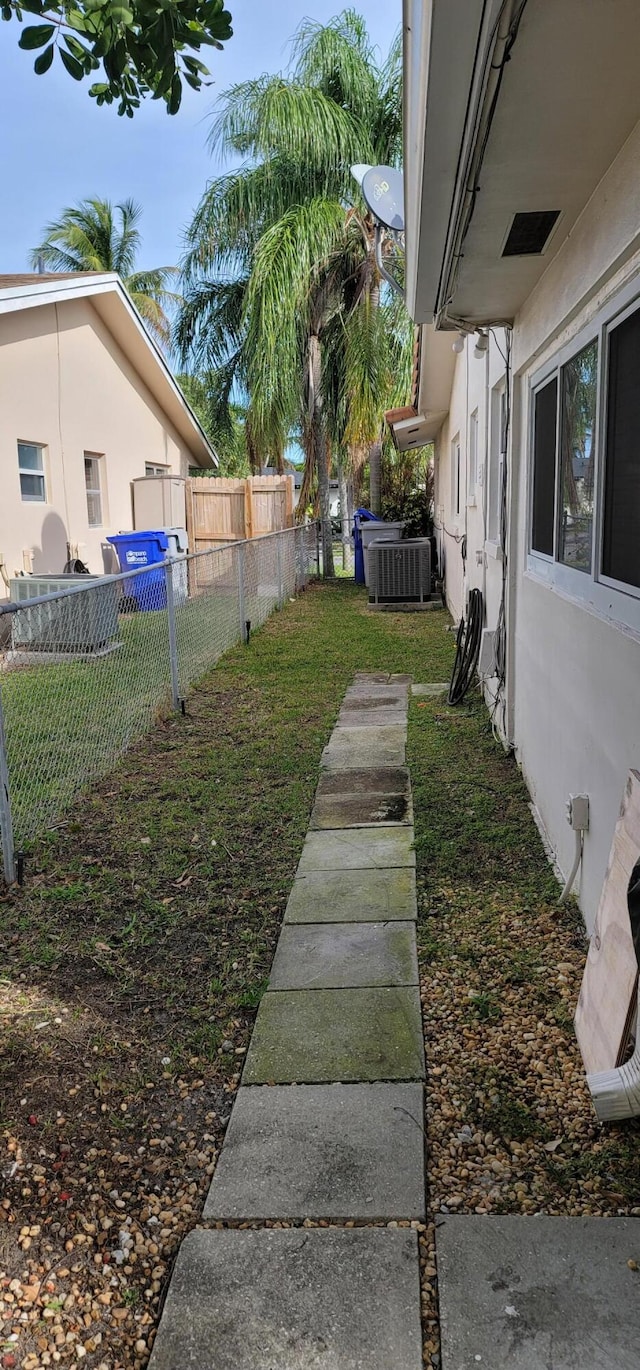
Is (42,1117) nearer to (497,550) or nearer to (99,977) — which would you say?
(99,977)

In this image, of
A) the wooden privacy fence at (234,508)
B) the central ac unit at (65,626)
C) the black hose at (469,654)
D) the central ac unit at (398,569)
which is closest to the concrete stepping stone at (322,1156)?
the central ac unit at (65,626)

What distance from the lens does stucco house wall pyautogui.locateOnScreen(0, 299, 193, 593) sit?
1095 centimetres

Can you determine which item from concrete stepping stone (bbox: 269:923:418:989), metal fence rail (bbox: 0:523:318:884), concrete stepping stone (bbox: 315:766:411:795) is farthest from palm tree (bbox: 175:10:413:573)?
concrete stepping stone (bbox: 269:923:418:989)

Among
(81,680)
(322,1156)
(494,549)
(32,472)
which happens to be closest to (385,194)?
(494,549)

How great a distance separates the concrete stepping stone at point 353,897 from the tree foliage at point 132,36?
116 inches

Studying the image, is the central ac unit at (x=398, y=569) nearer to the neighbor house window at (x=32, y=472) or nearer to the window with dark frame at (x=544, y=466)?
the neighbor house window at (x=32, y=472)

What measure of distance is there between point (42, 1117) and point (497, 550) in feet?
14.7

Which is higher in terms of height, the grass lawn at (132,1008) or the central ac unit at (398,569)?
the central ac unit at (398,569)

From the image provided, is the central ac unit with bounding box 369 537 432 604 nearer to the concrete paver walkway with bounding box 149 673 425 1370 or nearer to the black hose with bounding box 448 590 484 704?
the black hose with bounding box 448 590 484 704

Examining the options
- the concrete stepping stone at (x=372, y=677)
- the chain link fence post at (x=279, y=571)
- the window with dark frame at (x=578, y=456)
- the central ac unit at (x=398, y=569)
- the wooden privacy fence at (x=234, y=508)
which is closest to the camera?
the window with dark frame at (x=578, y=456)

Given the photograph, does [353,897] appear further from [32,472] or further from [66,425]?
[66,425]

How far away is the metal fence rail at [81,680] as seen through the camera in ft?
16.5

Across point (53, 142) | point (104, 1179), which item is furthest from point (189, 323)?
point (104, 1179)

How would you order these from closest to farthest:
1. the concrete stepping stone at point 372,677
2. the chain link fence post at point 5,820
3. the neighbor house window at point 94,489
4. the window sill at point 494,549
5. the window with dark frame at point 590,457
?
the window with dark frame at point 590,457
the chain link fence post at point 5,820
the window sill at point 494,549
the concrete stepping stone at point 372,677
the neighbor house window at point 94,489
